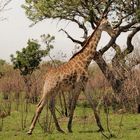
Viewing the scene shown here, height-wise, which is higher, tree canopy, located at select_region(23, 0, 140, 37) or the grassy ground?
tree canopy, located at select_region(23, 0, 140, 37)

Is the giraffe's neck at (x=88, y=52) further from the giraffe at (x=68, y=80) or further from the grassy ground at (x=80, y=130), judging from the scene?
the grassy ground at (x=80, y=130)

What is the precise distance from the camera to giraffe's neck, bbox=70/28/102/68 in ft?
56.9

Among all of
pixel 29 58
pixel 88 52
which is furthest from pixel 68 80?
pixel 29 58

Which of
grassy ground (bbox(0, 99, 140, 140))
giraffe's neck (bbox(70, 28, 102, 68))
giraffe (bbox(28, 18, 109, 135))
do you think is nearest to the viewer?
grassy ground (bbox(0, 99, 140, 140))

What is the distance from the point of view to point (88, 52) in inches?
696

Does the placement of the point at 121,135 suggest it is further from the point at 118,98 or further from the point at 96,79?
the point at 96,79

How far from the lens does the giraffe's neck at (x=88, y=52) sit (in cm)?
1734

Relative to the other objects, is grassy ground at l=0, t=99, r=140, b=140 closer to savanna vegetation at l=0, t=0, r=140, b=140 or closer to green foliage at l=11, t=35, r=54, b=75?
savanna vegetation at l=0, t=0, r=140, b=140

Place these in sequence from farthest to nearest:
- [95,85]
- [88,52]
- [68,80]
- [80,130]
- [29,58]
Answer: [29,58] < [95,85] < [88,52] < [80,130] < [68,80]

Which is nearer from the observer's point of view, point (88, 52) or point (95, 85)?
point (88, 52)

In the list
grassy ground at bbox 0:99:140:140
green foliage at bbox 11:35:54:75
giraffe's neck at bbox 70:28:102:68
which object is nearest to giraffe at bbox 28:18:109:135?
giraffe's neck at bbox 70:28:102:68

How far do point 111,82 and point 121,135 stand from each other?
11.3 metres

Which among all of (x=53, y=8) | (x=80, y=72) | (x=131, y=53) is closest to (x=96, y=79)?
(x=131, y=53)

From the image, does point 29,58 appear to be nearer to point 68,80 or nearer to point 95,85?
point 95,85
